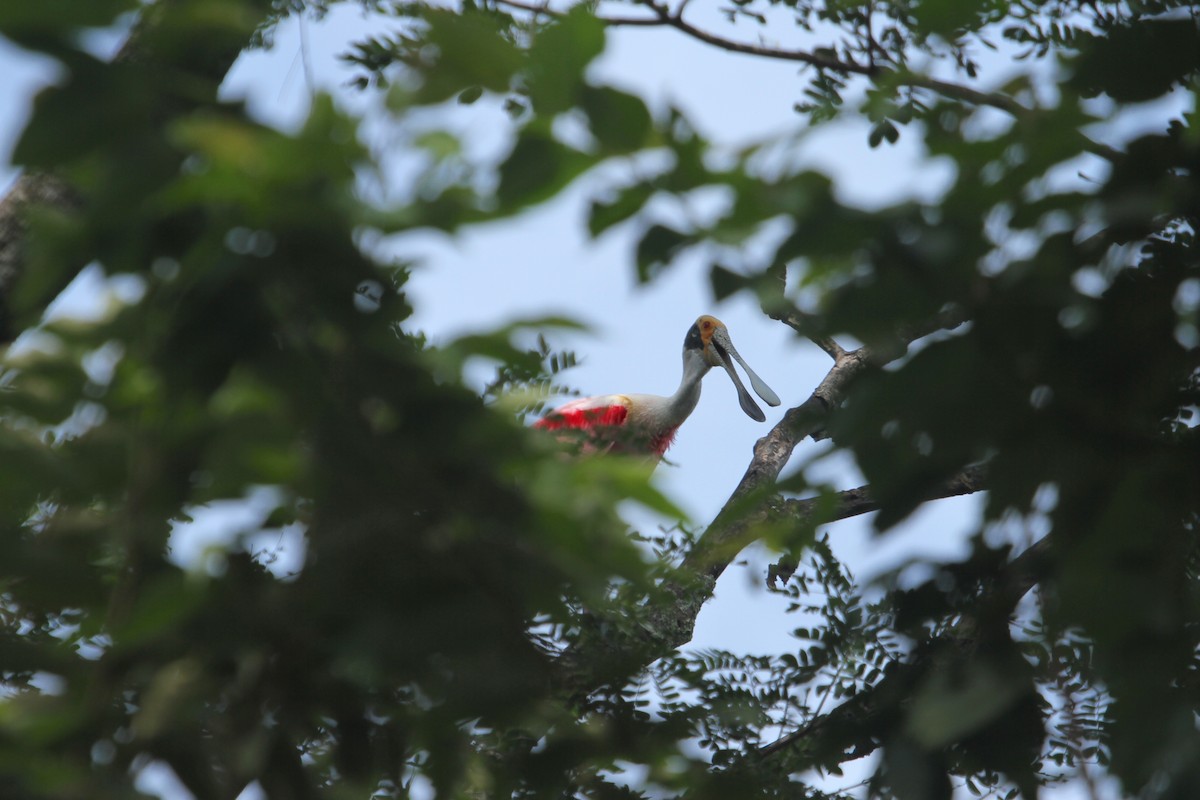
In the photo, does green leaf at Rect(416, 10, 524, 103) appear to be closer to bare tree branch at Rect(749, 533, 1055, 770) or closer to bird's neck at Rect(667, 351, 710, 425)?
bare tree branch at Rect(749, 533, 1055, 770)

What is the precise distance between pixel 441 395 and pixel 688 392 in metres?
7.57

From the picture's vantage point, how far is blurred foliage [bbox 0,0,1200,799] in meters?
0.59

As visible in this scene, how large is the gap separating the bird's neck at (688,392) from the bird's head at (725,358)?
46mm

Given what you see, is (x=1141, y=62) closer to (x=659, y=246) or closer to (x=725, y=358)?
(x=659, y=246)

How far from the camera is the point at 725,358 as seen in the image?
8305 mm

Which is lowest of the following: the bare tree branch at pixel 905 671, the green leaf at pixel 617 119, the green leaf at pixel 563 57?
the bare tree branch at pixel 905 671

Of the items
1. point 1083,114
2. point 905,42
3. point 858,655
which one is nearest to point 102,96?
point 1083,114

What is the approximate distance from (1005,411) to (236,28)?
442mm

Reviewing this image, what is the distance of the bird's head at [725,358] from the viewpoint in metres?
8.21

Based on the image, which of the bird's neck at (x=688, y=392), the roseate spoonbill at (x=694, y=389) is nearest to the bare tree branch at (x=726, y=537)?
the roseate spoonbill at (x=694, y=389)

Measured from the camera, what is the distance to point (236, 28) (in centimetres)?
60

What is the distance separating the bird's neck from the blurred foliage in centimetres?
733

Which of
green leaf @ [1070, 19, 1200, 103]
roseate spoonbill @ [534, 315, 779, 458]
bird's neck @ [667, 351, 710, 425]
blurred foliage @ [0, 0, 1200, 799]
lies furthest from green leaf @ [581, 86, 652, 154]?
bird's neck @ [667, 351, 710, 425]

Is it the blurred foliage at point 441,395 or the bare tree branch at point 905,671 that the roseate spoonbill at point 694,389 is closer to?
the bare tree branch at point 905,671
